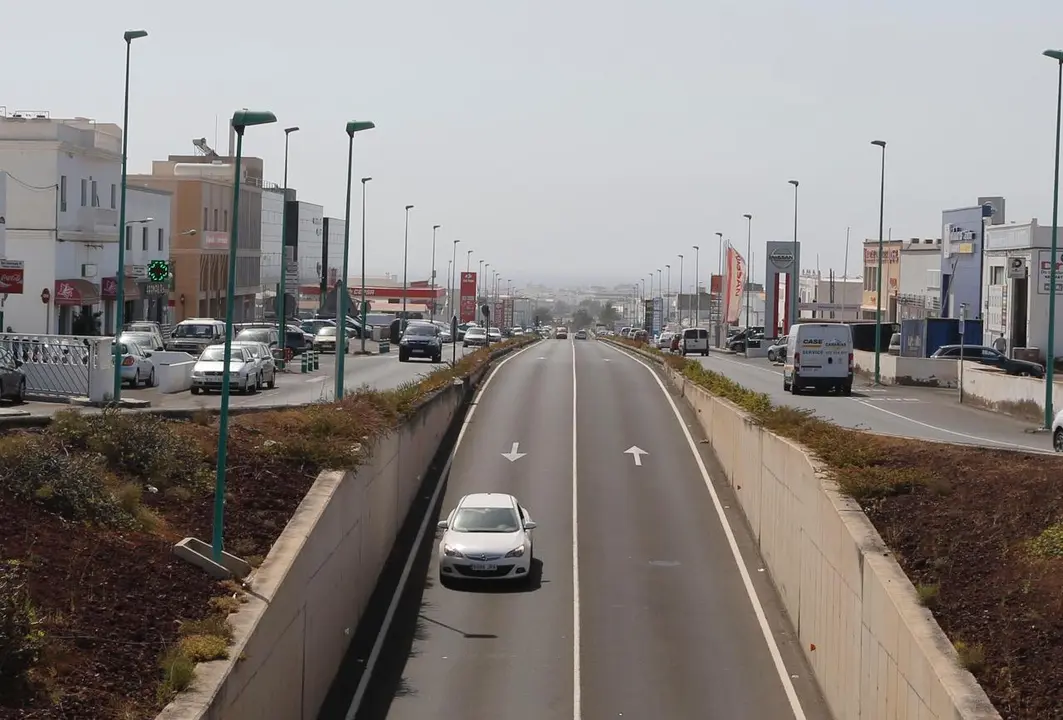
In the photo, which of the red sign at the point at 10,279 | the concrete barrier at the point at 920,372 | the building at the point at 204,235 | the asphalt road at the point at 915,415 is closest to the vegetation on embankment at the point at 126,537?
the asphalt road at the point at 915,415

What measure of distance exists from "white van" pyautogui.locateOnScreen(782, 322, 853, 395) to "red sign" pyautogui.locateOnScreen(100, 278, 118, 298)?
113ft

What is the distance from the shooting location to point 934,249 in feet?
361

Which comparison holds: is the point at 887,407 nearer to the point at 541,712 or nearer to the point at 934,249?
the point at 541,712

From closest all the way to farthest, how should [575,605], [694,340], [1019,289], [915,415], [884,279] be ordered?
1. [575,605]
2. [915,415]
3. [1019,289]
4. [694,340]
5. [884,279]

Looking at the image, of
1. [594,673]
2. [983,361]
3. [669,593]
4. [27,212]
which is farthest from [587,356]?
[594,673]

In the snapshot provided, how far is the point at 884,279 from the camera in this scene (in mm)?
116000

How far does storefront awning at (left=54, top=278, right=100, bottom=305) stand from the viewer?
203ft

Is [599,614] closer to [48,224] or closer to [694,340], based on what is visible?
[48,224]

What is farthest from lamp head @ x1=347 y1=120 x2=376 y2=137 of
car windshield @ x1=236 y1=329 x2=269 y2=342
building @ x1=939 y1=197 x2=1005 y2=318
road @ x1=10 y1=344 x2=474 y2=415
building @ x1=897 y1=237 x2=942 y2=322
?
building @ x1=897 y1=237 x2=942 y2=322

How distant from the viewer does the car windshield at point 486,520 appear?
2816cm

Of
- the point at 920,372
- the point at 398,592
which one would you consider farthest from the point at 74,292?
the point at 398,592

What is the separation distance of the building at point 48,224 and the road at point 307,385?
34.3 feet

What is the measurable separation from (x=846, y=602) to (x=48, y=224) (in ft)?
164

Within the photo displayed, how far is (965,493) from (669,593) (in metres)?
6.49
